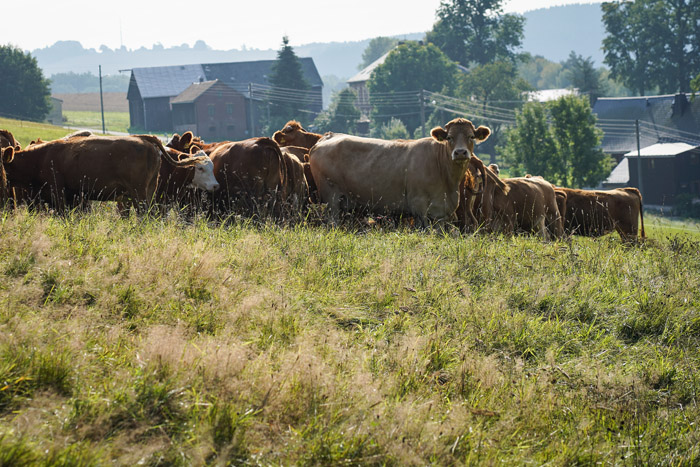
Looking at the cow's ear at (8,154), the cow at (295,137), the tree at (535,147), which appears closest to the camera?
the cow's ear at (8,154)

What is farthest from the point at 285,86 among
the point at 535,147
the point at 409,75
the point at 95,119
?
the point at 95,119

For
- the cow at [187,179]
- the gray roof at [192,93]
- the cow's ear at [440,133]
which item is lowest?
the cow at [187,179]

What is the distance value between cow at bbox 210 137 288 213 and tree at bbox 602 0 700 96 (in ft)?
270

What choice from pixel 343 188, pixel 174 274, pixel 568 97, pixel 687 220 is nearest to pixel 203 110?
pixel 568 97

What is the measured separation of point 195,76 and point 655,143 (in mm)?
61841

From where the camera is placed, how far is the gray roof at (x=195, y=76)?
94562 mm

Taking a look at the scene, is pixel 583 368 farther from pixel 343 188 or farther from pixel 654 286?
pixel 343 188

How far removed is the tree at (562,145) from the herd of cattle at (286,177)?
4682cm

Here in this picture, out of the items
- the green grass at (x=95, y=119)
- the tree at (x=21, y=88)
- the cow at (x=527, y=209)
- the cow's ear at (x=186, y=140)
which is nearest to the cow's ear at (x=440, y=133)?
the cow at (x=527, y=209)

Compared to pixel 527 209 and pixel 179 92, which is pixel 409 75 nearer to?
pixel 179 92

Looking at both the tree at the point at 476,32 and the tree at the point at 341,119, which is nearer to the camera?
the tree at the point at 341,119

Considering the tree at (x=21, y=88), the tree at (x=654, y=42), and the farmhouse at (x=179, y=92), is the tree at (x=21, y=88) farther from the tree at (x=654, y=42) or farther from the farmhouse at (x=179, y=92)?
the tree at (x=654, y=42)

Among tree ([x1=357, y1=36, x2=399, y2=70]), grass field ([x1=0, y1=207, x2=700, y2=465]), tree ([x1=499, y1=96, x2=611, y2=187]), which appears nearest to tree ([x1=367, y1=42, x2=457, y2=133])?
tree ([x1=499, y1=96, x2=611, y2=187])

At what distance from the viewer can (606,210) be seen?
1540 centimetres
